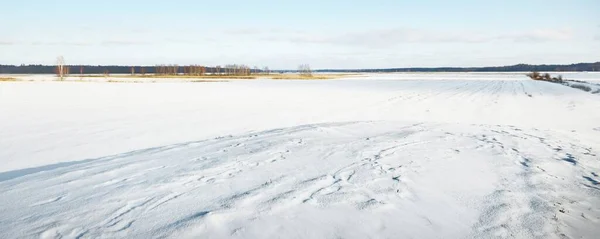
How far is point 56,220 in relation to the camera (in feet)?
12.8

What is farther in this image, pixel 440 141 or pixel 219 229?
pixel 440 141

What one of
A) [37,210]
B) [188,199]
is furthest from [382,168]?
[37,210]

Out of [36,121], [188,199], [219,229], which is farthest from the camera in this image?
[36,121]

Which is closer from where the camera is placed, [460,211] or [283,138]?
[460,211]

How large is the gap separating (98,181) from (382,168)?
13.1ft

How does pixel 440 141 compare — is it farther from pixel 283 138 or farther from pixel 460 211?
→ pixel 460 211

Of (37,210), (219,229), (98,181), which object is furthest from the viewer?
(98,181)

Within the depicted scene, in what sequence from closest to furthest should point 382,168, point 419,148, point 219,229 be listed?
point 219,229 → point 382,168 → point 419,148

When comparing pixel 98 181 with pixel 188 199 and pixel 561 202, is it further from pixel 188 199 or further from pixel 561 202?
pixel 561 202

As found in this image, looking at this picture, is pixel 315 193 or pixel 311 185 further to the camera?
pixel 311 185

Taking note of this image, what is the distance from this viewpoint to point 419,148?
736 centimetres

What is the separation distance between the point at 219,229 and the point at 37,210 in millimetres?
2081

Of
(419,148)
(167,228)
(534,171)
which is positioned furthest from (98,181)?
Answer: (534,171)

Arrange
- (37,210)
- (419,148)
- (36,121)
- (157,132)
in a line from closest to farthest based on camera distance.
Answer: (37,210) → (419,148) → (157,132) → (36,121)
